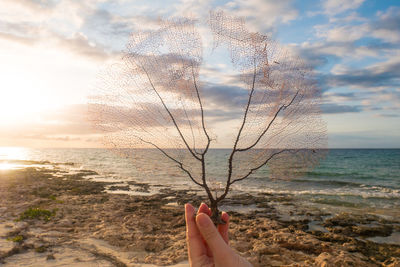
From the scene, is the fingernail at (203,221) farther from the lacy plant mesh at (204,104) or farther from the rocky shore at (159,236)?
the rocky shore at (159,236)

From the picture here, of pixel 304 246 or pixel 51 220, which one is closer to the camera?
pixel 304 246

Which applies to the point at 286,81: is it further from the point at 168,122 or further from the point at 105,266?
the point at 105,266

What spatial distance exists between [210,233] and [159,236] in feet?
22.9

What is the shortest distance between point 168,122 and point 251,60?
4.34 feet

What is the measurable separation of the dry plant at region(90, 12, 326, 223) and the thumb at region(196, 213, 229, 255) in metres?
1.12

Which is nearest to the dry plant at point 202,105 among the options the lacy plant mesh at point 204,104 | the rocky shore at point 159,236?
the lacy plant mesh at point 204,104

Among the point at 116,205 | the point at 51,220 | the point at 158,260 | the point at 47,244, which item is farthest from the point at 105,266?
the point at 116,205

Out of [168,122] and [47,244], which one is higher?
[168,122]

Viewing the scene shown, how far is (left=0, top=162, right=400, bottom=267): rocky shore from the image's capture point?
677 centimetres

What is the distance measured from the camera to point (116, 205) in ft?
46.0

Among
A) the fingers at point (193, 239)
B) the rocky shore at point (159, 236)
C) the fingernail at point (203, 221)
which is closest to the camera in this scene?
the fingernail at point (203, 221)

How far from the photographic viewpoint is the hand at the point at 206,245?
7.66 ft

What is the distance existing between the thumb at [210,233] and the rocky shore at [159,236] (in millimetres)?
4694

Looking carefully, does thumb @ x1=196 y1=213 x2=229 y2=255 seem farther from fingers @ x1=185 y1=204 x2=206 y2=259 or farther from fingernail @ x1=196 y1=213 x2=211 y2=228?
fingers @ x1=185 y1=204 x2=206 y2=259
